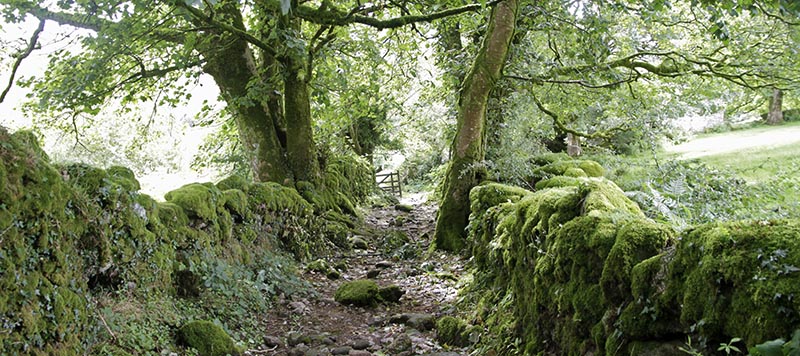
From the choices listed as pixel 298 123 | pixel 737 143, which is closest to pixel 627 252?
pixel 298 123

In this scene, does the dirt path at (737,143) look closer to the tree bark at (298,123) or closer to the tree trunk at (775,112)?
the tree trunk at (775,112)

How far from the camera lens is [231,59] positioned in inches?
433

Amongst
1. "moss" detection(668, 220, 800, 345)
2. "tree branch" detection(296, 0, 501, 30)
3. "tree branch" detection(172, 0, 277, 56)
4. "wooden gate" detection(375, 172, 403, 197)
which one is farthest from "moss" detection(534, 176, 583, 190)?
"wooden gate" detection(375, 172, 403, 197)

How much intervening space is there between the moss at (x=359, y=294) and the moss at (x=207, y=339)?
2149mm

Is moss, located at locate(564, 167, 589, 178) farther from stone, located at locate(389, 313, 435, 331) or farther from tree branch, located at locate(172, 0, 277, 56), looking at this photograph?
tree branch, located at locate(172, 0, 277, 56)

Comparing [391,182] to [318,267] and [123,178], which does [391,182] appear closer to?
[318,267]

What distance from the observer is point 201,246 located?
5930 millimetres

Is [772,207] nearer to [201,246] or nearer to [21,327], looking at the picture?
[201,246]

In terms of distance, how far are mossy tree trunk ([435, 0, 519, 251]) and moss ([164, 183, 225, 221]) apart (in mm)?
4078

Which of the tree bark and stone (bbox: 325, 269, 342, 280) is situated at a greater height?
the tree bark

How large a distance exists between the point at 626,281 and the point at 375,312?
13.3 feet

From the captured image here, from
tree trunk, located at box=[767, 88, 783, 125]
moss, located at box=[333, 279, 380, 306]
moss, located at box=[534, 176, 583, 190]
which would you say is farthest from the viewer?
tree trunk, located at box=[767, 88, 783, 125]

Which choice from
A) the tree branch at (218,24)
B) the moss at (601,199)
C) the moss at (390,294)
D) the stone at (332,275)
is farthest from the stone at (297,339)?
the tree branch at (218,24)

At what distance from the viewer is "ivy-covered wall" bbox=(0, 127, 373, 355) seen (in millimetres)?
3256
